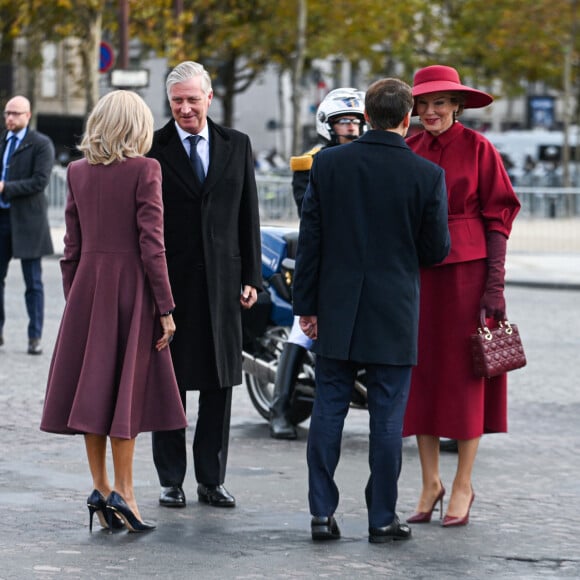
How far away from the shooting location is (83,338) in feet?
21.4

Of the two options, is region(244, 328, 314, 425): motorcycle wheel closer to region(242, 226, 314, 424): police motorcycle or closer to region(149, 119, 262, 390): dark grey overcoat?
region(242, 226, 314, 424): police motorcycle

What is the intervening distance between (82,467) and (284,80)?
57032 mm

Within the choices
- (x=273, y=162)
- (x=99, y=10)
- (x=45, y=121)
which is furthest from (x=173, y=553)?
(x=45, y=121)

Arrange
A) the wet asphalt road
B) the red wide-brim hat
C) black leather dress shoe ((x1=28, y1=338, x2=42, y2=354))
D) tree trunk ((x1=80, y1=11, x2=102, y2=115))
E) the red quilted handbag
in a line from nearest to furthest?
the wet asphalt road → the red quilted handbag → the red wide-brim hat → black leather dress shoe ((x1=28, y1=338, x2=42, y2=354)) → tree trunk ((x1=80, y1=11, x2=102, y2=115))

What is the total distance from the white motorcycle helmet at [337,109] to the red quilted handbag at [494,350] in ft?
6.47

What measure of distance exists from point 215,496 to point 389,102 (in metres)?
1.92

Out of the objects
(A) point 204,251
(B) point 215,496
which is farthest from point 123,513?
(A) point 204,251

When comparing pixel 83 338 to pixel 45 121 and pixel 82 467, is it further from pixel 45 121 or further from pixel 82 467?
pixel 45 121

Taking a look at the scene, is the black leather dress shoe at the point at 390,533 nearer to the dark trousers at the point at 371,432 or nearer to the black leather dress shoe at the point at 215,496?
the dark trousers at the point at 371,432

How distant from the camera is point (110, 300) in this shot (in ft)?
21.2

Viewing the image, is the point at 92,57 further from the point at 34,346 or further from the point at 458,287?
the point at 458,287

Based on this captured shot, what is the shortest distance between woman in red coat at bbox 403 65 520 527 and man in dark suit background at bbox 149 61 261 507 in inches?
31.1

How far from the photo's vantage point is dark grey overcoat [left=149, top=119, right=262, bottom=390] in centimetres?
699

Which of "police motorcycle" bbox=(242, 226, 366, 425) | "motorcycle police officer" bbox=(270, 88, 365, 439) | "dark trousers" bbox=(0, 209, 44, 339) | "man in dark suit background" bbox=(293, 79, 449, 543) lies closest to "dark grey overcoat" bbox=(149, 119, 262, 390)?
"man in dark suit background" bbox=(293, 79, 449, 543)
